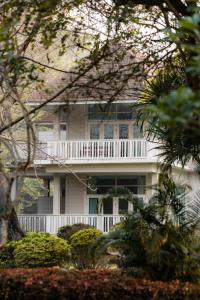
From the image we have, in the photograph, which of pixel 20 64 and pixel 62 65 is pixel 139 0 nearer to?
pixel 20 64

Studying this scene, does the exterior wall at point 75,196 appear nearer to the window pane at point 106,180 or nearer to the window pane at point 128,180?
the window pane at point 106,180

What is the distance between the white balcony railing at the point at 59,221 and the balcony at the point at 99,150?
2.49 metres

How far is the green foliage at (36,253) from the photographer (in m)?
17.4

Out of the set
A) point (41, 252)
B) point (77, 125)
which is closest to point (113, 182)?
point (77, 125)

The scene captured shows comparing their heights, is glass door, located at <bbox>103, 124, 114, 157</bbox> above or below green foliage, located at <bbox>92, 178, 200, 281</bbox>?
above

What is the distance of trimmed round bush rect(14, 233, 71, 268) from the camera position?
56.9 ft

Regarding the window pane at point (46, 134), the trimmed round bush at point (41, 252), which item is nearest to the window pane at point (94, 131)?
the window pane at point (46, 134)

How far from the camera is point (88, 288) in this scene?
9.66 m

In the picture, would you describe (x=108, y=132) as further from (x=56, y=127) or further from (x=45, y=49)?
(x=45, y=49)

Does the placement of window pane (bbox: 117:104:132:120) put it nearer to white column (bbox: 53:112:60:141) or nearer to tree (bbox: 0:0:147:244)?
white column (bbox: 53:112:60:141)

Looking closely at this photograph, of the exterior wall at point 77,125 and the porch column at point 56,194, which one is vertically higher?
the exterior wall at point 77,125

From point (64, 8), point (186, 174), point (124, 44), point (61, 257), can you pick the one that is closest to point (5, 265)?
point (61, 257)

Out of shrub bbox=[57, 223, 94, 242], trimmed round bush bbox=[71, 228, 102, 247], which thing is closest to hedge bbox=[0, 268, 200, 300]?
trimmed round bush bbox=[71, 228, 102, 247]

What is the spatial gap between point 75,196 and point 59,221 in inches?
96.8
